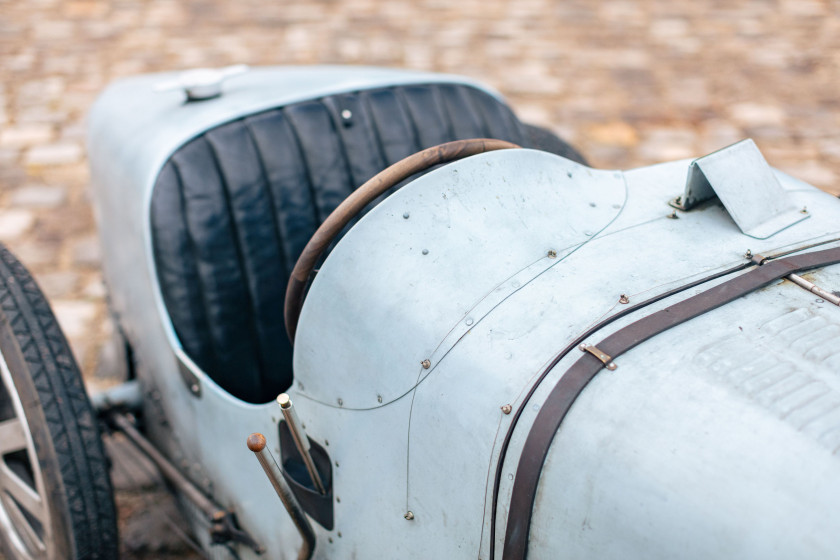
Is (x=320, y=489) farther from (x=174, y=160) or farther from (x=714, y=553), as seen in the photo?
(x=174, y=160)

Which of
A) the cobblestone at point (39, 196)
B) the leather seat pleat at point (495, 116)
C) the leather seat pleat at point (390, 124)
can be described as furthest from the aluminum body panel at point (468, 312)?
the cobblestone at point (39, 196)

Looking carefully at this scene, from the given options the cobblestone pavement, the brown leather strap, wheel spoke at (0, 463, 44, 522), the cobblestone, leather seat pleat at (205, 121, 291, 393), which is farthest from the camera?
the cobblestone pavement

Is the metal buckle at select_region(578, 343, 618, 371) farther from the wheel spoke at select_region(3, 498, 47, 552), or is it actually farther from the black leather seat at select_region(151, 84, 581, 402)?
the wheel spoke at select_region(3, 498, 47, 552)

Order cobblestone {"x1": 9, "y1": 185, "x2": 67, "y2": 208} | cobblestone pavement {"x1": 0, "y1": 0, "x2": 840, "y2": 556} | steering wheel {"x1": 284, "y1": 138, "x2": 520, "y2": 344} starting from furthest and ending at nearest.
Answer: cobblestone pavement {"x1": 0, "y1": 0, "x2": 840, "y2": 556}
cobblestone {"x1": 9, "y1": 185, "x2": 67, "y2": 208}
steering wheel {"x1": 284, "y1": 138, "x2": 520, "y2": 344}

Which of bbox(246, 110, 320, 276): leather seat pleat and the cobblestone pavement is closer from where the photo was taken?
bbox(246, 110, 320, 276): leather seat pleat

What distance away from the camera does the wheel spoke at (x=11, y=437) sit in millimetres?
1854

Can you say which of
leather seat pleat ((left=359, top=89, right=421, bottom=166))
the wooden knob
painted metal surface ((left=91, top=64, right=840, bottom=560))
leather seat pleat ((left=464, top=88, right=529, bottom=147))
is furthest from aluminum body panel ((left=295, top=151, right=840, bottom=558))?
leather seat pleat ((left=464, top=88, right=529, bottom=147))

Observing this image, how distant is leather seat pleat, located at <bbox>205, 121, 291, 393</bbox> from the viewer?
1.99 meters

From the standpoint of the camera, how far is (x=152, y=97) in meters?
2.22

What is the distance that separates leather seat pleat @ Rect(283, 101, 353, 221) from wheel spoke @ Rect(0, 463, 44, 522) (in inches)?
40.2

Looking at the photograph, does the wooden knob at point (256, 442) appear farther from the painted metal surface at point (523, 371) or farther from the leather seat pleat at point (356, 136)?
the leather seat pleat at point (356, 136)

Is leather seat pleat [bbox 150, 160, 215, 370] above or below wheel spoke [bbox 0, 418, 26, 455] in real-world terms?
above

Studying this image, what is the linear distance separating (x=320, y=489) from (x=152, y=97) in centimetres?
140

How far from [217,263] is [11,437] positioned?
670 mm
